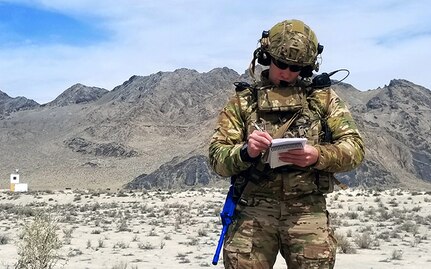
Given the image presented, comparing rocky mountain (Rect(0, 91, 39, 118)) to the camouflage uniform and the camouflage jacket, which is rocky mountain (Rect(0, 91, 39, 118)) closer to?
the camouflage jacket

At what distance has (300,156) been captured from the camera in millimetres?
2816

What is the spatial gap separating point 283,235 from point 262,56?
0.98 m

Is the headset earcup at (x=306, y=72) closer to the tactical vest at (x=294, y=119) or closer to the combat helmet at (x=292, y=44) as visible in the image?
the combat helmet at (x=292, y=44)

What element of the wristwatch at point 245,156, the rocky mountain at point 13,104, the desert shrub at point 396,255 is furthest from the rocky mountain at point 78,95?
the wristwatch at point 245,156

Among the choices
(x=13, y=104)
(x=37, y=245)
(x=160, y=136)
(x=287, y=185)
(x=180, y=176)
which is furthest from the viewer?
(x=13, y=104)

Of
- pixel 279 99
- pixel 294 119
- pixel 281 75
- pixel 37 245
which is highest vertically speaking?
pixel 281 75

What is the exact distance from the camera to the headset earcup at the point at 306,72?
3.33m

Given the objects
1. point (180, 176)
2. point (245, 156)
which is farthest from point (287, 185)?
point (180, 176)

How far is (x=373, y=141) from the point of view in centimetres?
5819

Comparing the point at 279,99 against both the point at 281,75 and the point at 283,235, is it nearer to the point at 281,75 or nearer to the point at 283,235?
the point at 281,75

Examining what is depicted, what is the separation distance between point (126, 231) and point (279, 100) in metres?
13.3

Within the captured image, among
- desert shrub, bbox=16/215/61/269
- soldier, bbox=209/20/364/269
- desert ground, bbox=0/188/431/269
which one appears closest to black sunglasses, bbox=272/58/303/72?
soldier, bbox=209/20/364/269

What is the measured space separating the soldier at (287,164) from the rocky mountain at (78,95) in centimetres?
9307

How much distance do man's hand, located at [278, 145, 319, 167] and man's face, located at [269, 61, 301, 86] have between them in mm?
525
